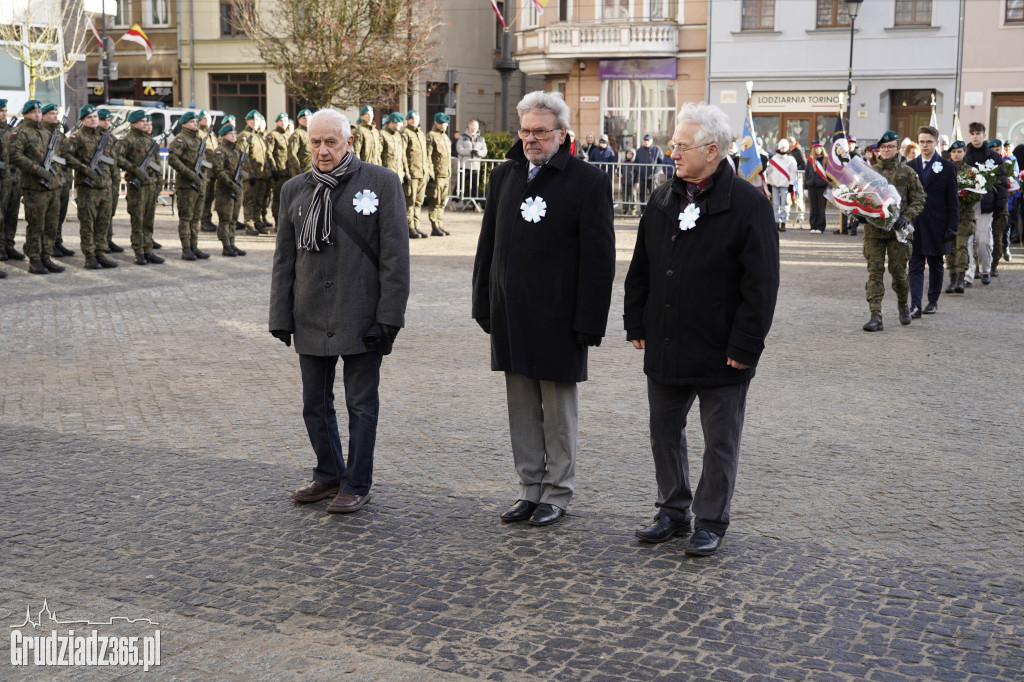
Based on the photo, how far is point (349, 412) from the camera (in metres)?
6.03

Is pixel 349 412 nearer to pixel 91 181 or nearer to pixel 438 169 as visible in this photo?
pixel 91 181

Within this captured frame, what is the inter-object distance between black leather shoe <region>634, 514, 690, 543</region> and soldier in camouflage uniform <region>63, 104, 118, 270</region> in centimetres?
1290

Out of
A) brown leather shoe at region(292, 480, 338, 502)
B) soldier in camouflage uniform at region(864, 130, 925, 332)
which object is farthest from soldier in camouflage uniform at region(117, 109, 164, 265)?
brown leather shoe at region(292, 480, 338, 502)

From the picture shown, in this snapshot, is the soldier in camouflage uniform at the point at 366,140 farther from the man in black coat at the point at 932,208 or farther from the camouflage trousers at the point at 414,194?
the man in black coat at the point at 932,208

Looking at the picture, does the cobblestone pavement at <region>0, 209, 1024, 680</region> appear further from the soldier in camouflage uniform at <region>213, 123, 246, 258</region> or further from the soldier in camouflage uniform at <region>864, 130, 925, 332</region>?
the soldier in camouflage uniform at <region>213, 123, 246, 258</region>

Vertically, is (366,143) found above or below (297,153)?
above

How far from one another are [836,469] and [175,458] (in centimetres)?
380

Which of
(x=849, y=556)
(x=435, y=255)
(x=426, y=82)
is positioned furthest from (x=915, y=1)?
(x=849, y=556)

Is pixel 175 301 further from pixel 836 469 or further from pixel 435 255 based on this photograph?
pixel 836 469

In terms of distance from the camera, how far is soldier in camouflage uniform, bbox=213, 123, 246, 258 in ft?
61.0

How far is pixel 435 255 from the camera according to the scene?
19.2 metres

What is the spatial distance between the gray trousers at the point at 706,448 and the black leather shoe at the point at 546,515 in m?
0.50

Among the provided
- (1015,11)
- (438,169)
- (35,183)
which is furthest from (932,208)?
(1015,11)

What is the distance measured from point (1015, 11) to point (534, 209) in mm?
35001
